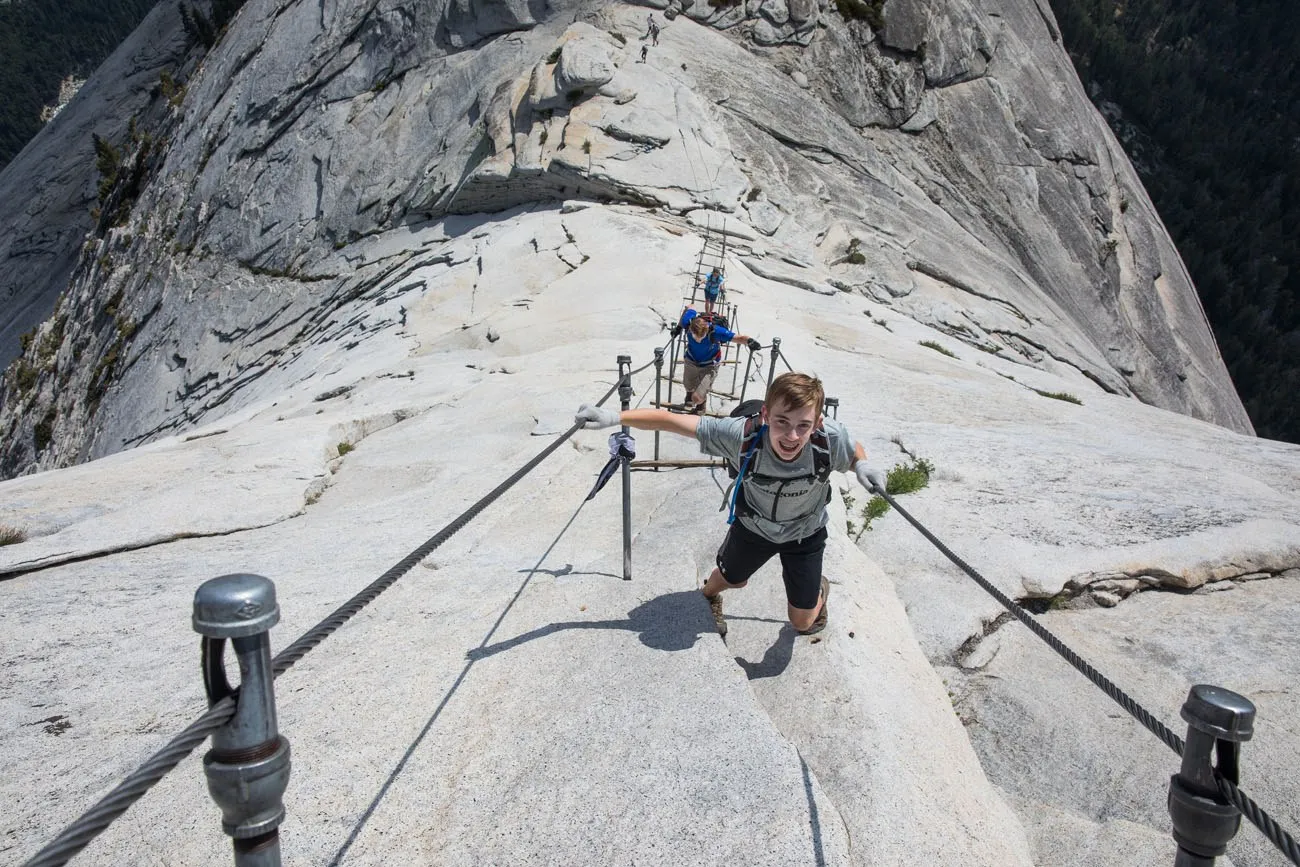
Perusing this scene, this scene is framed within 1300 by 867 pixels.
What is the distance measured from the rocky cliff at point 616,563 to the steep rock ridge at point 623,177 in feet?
1.13

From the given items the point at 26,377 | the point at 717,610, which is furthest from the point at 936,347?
the point at 26,377

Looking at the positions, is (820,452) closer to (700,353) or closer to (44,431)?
(700,353)

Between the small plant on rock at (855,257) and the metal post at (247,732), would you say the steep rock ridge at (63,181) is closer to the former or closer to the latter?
the small plant on rock at (855,257)

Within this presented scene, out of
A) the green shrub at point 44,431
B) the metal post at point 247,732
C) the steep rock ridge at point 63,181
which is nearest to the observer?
the metal post at point 247,732

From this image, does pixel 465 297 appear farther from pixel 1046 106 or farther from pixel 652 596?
pixel 1046 106

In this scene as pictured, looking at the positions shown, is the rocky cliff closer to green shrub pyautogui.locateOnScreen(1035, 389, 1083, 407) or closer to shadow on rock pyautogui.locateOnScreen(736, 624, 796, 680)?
shadow on rock pyautogui.locateOnScreen(736, 624, 796, 680)

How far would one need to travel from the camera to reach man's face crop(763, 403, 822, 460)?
425cm

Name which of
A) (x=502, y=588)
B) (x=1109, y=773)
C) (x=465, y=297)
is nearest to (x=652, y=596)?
(x=502, y=588)

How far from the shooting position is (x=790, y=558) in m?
4.96

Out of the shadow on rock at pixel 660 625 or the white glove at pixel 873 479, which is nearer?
the white glove at pixel 873 479

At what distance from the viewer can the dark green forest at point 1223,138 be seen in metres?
81.6

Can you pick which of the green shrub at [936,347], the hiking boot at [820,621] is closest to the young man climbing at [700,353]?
the hiking boot at [820,621]

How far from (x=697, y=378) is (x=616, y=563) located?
17.5ft

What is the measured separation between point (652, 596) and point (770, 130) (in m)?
28.3
